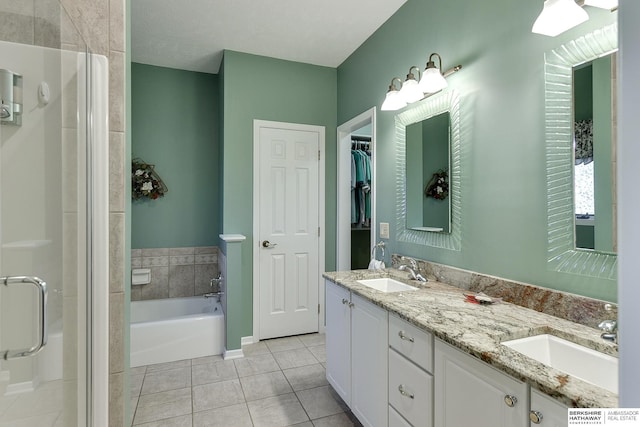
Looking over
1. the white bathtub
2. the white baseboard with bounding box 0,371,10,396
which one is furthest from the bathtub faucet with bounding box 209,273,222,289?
the white baseboard with bounding box 0,371,10,396

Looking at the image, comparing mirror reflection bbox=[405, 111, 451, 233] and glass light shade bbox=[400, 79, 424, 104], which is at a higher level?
Result: glass light shade bbox=[400, 79, 424, 104]

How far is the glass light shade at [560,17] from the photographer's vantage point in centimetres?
125

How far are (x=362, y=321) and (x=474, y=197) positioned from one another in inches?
37.4

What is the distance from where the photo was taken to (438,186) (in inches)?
83.6

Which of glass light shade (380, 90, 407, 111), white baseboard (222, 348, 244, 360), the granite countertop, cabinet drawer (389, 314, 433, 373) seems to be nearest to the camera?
the granite countertop

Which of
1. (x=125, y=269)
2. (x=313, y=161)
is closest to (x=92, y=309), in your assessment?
(x=125, y=269)

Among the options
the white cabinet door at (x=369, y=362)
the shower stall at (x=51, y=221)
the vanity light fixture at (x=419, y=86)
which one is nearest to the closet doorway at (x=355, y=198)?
the vanity light fixture at (x=419, y=86)

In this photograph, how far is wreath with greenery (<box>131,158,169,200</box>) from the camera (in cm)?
338

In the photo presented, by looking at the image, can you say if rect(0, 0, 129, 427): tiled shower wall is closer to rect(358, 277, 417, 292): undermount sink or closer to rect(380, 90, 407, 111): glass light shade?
rect(358, 277, 417, 292): undermount sink

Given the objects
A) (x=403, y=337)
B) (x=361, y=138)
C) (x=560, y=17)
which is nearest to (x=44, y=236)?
(x=403, y=337)

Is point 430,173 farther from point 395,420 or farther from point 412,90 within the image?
point 395,420

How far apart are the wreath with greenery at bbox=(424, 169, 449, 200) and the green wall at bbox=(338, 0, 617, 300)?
16 cm

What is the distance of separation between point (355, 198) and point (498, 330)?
276cm

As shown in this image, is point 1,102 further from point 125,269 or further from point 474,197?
point 474,197
